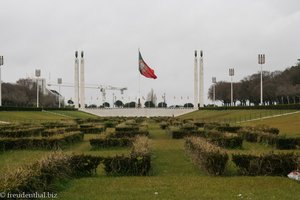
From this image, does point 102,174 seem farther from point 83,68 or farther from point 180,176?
point 83,68

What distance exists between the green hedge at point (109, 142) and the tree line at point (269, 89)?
6979 cm

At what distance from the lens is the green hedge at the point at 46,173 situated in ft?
29.4

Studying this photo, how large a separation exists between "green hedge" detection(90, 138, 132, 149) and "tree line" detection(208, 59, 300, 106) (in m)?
Answer: 69.8

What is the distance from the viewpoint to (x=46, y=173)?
1065 centimetres

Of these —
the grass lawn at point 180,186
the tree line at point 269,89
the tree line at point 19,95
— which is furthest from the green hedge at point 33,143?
the tree line at point 19,95

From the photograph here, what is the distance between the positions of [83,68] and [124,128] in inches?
2782

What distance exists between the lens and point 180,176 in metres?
13.1

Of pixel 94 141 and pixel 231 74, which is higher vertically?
pixel 231 74

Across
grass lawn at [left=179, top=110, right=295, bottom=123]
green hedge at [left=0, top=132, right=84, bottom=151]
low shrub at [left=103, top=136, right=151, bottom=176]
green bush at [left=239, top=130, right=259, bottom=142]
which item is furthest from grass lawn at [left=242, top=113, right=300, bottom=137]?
low shrub at [left=103, top=136, right=151, bottom=176]

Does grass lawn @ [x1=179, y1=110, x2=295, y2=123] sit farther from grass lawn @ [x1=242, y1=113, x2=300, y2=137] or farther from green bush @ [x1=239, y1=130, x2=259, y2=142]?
green bush @ [x1=239, y1=130, x2=259, y2=142]

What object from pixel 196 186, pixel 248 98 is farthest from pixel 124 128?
pixel 248 98

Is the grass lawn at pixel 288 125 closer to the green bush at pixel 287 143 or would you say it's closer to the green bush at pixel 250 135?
the green bush at pixel 250 135

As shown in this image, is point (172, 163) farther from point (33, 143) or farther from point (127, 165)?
point (33, 143)

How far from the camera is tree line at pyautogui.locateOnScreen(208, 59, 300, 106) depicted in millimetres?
90875
